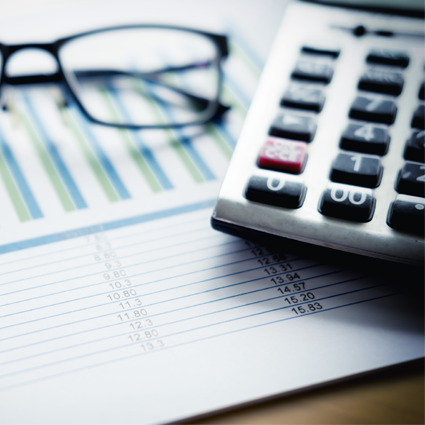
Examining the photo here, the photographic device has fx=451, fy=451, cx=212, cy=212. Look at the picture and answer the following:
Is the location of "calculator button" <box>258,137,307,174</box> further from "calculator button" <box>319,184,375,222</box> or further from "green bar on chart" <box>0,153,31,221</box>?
"green bar on chart" <box>0,153,31,221</box>

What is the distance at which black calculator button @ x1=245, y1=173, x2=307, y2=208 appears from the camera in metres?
0.26

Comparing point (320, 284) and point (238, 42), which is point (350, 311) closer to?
point (320, 284)

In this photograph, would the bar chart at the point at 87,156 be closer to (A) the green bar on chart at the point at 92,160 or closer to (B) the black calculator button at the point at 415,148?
(A) the green bar on chart at the point at 92,160

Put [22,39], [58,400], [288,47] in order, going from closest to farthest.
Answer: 1. [58,400]
2. [288,47]
3. [22,39]

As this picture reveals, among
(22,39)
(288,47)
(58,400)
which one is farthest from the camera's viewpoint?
(22,39)

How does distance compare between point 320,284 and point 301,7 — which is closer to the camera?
point 320,284

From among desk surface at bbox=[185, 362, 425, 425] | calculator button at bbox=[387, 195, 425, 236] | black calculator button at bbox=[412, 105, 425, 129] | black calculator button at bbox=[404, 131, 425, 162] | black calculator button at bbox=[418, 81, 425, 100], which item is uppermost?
black calculator button at bbox=[418, 81, 425, 100]

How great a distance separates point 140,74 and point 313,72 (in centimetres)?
17

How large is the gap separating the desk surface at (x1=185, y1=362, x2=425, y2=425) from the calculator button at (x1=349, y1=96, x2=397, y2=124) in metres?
0.16

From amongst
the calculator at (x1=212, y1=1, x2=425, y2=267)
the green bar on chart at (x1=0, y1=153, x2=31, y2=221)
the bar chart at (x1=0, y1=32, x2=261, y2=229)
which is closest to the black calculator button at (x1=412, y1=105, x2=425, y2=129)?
the calculator at (x1=212, y1=1, x2=425, y2=267)

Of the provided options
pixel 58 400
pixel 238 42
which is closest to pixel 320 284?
pixel 58 400

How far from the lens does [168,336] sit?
24 cm

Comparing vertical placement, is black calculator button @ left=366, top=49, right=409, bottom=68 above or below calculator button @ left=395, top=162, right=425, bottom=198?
above

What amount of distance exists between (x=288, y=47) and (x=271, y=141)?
4.0 inches
